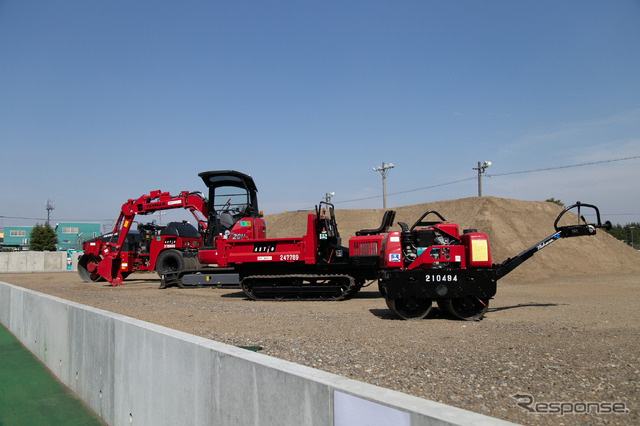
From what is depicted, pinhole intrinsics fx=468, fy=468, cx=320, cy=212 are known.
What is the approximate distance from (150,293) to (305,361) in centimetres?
1097

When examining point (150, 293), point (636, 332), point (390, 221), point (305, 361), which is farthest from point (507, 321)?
point (150, 293)

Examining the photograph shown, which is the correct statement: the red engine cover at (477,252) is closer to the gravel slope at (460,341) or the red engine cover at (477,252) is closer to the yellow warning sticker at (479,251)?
the yellow warning sticker at (479,251)

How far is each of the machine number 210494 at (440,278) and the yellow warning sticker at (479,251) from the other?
1.92 feet

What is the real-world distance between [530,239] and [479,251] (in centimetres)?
1663

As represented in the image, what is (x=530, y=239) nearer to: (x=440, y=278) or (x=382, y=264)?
(x=382, y=264)

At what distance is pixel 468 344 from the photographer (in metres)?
6.46

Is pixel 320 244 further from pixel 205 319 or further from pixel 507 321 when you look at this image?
pixel 507 321

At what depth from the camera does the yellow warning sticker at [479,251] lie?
9.05 meters

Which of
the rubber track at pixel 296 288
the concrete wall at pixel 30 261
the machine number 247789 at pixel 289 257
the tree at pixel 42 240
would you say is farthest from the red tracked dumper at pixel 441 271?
the tree at pixel 42 240

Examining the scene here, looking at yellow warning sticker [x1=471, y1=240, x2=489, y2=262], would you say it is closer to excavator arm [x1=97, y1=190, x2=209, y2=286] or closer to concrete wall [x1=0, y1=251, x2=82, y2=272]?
excavator arm [x1=97, y1=190, x2=209, y2=286]

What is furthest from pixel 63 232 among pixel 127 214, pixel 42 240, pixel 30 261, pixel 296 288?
pixel 296 288

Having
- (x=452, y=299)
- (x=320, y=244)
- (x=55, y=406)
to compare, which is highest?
(x=320, y=244)

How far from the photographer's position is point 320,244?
42.1 ft

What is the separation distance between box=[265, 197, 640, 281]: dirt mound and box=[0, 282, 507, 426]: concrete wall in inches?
699
